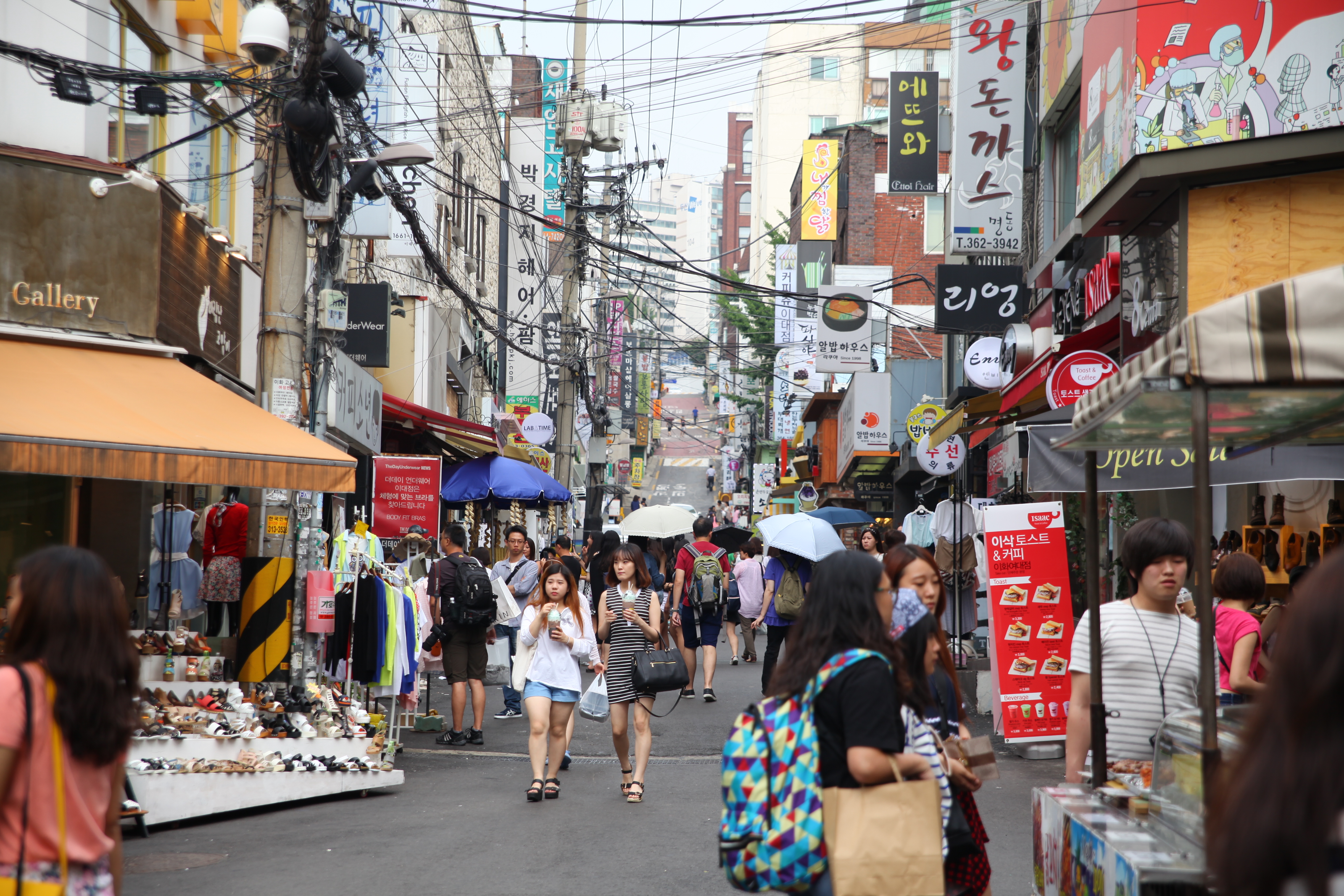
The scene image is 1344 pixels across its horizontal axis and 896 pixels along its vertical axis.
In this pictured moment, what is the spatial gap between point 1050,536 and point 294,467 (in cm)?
628

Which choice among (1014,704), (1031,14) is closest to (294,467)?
(1014,704)

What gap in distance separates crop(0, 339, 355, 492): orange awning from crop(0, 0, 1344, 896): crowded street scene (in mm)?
41

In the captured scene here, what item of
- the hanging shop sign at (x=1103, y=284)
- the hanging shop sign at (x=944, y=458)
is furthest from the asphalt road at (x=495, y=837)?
the hanging shop sign at (x=944, y=458)

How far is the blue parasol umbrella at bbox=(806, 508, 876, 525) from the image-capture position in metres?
19.2

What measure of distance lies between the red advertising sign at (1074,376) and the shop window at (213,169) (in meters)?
8.59

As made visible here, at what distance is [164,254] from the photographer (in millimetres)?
10820

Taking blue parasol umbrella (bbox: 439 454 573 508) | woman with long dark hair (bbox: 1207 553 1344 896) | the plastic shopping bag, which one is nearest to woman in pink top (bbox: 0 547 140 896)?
woman with long dark hair (bbox: 1207 553 1344 896)

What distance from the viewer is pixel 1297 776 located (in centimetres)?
207

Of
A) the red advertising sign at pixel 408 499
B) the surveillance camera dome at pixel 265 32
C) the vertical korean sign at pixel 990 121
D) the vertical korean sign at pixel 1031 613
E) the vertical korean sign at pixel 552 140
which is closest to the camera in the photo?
the surveillance camera dome at pixel 265 32

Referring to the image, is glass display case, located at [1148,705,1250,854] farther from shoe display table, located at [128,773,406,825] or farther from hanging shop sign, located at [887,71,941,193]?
hanging shop sign, located at [887,71,941,193]

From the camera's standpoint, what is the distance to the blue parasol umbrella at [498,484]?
746 inches

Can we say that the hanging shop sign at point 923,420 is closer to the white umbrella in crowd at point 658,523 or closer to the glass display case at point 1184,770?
the white umbrella in crowd at point 658,523

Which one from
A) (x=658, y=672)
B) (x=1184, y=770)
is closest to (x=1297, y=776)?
(x=1184, y=770)

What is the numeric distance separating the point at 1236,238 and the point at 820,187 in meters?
33.8
